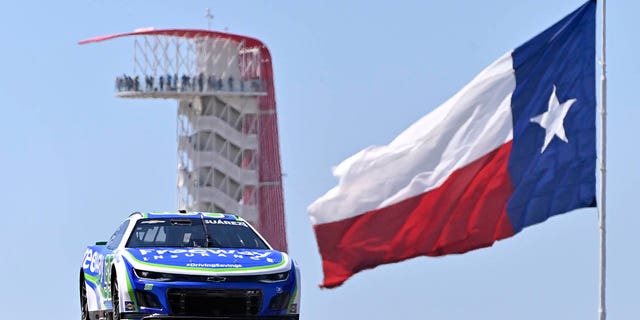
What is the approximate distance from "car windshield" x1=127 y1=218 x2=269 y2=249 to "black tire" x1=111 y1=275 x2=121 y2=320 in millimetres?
480

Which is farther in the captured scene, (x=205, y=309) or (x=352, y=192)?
(x=352, y=192)

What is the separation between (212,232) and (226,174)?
121834mm

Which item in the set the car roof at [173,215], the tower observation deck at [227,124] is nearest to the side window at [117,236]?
the car roof at [173,215]

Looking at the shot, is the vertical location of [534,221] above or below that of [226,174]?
above

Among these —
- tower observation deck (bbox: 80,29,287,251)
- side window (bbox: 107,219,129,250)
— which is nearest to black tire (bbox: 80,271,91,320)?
side window (bbox: 107,219,129,250)

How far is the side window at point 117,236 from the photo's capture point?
24.4 metres

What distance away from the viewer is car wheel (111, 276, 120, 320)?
23438 millimetres

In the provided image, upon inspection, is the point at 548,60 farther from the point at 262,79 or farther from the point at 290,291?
the point at 262,79

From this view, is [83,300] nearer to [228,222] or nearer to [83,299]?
[83,299]

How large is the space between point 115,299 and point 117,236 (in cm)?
122

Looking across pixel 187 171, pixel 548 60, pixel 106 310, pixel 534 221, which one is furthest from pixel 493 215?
pixel 187 171

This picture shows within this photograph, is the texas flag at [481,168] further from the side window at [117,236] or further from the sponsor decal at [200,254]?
the side window at [117,236]

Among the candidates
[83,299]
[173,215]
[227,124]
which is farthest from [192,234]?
[227,124]

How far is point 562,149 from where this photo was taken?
24.5m
